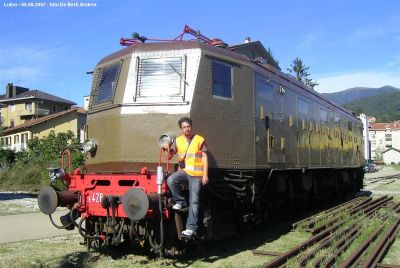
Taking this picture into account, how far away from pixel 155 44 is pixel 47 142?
27.7 meters

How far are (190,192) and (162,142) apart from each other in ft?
2.81

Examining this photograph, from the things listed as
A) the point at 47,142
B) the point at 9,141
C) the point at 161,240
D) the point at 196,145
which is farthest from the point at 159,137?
the point at 9,141

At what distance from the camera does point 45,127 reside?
5512 cm

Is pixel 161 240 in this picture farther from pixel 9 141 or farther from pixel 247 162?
pixel 9 141

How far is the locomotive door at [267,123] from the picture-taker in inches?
336

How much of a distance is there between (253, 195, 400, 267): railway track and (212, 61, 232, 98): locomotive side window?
262 centimetres

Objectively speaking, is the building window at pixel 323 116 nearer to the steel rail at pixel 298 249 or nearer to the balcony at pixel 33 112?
the steel rail at pixel 298 249

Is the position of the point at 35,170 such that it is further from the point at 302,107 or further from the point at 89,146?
the point at 89,146

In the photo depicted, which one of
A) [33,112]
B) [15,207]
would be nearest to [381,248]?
[15,207]

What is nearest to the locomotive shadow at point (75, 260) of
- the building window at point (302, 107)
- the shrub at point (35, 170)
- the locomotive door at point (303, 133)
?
the locomotive door at point (303, 133)

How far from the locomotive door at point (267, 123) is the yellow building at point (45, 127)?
149ft

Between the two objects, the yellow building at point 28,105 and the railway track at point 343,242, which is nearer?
the railway track at point 343,242

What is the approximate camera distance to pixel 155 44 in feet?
25.3

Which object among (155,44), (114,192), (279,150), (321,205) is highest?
(155,44)
